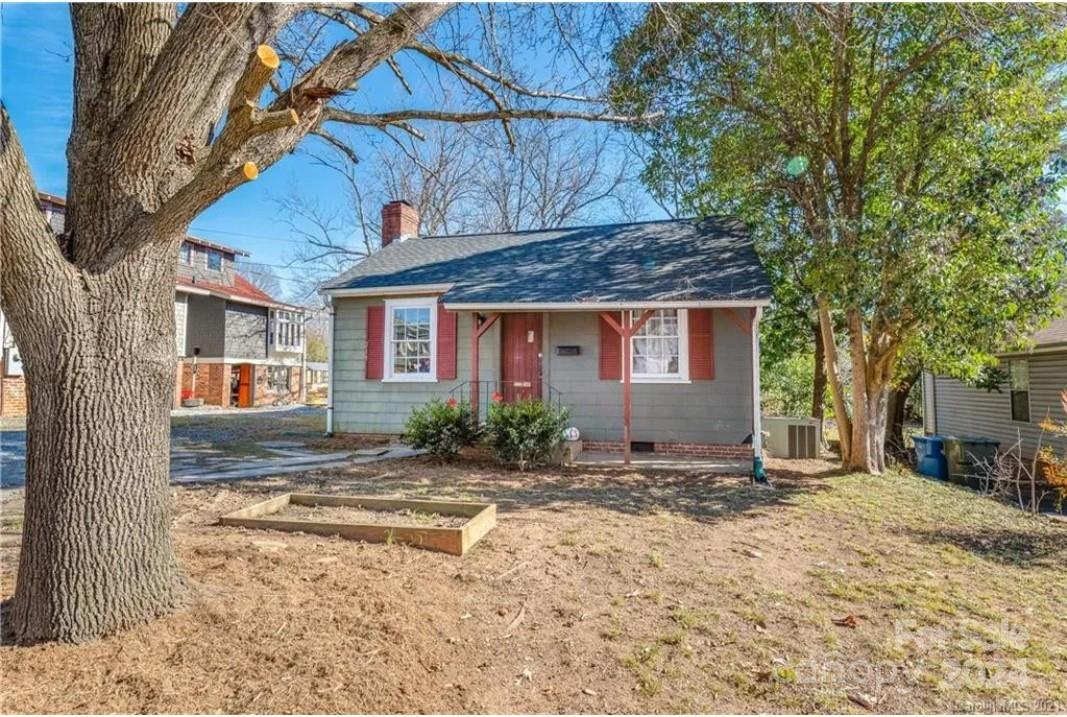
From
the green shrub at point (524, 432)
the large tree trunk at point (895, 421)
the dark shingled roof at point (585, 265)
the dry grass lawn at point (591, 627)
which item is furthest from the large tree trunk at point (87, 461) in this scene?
the large tree trunk at point (895, 421)

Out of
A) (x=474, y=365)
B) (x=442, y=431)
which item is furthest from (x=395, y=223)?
(x=442, y=431)

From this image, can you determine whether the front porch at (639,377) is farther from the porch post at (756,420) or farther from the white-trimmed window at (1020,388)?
the white-trimmed window at (1020,388)

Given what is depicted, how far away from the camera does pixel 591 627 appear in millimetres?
2971

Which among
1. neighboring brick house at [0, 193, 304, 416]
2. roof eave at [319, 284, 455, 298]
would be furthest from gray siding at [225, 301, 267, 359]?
roof eave at [319, 284, 455, 298]

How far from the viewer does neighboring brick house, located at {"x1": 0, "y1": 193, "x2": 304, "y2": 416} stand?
21828 mm

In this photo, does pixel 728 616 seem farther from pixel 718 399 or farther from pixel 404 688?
pixel 718 399

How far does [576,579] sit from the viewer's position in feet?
11.9

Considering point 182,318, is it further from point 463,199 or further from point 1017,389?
point 1017,389

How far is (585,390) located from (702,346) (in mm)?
2039

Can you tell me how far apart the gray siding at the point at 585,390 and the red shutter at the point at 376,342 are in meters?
0.16

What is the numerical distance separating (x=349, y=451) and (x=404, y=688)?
7.38 meters

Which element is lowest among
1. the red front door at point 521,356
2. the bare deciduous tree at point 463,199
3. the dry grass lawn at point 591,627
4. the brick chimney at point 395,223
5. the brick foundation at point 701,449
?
the dry grass lawn at point 591,627

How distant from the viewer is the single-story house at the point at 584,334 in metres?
8.30

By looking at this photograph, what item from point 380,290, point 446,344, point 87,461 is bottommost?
point 87,461
